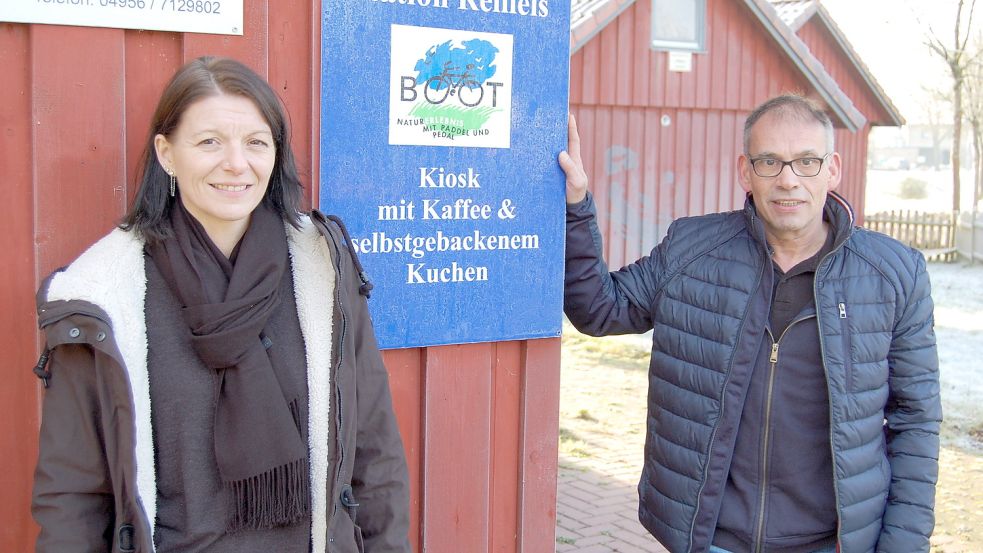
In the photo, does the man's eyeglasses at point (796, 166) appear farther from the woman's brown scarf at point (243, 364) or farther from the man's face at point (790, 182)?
the woman's brown scarf at point (243, 364)

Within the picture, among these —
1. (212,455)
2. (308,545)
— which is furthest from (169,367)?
(308,545)

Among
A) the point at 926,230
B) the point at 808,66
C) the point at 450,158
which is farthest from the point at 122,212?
the point at 926,230

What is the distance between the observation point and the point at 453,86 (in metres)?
2.88

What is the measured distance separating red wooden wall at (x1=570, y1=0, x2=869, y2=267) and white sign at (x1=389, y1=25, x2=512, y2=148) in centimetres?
1029

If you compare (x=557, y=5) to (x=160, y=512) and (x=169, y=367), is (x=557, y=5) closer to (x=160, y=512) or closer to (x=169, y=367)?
(x=169, y=367)

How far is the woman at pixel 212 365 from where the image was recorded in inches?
79.1

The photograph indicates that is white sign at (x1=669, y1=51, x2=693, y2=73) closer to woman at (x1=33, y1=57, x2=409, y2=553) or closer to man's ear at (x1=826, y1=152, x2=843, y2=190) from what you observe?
man's ear at (x1=826, y1=152, x2=843, y2=190)

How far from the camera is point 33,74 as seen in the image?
2381 mm

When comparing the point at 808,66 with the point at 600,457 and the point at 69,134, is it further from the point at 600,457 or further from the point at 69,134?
the point at 69,134

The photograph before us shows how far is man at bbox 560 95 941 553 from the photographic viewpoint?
107 inches

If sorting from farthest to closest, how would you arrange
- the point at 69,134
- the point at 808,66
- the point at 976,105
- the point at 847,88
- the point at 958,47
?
1. the point at 976,105
2. the point at 958,47
3. the point at 847,88
4. the point at 808,66
5. the point at 69,134

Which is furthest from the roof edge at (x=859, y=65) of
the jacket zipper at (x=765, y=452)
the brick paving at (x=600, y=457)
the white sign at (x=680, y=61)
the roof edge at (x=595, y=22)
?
the jacket zipper at (x=765, y=452)

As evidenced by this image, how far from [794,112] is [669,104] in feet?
38.4

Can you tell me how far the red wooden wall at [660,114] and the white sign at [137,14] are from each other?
10763mm
